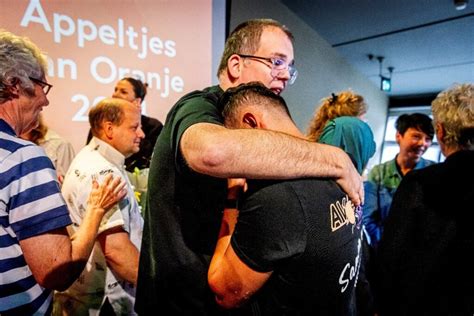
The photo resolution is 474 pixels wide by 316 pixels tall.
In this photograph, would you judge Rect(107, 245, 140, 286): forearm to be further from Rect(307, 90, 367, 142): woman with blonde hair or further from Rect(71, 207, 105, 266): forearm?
Rect(307, 90, 367, 142): woman with blonde hair

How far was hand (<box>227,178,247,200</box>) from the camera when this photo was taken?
92cm

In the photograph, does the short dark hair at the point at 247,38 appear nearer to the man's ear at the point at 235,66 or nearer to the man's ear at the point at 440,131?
the man's ear at the point at 235,66

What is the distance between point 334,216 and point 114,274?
1077 mm

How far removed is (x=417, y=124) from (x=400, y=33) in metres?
2.13

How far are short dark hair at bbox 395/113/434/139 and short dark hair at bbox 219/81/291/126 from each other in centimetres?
229

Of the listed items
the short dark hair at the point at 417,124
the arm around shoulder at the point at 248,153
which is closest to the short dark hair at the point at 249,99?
the arm around shoulder at the point at 248,153

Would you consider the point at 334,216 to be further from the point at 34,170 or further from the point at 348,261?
the point at 34,170

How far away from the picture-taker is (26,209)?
3.17 ft

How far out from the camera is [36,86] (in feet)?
3.72

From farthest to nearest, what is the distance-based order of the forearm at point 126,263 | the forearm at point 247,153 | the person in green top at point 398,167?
the person in green top at point 398,167
the forearm at point 126,263
the forearm at point 247,153

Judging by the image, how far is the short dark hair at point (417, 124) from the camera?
9.23 ft

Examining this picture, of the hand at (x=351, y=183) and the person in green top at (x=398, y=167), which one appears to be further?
the person in green top at (x=398, y=167)

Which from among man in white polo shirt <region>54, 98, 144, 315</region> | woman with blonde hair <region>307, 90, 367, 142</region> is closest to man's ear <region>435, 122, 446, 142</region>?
woman with blonde hair <region>307, 90, 367, 142</region>

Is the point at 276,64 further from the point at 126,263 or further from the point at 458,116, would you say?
the point at 126,263
